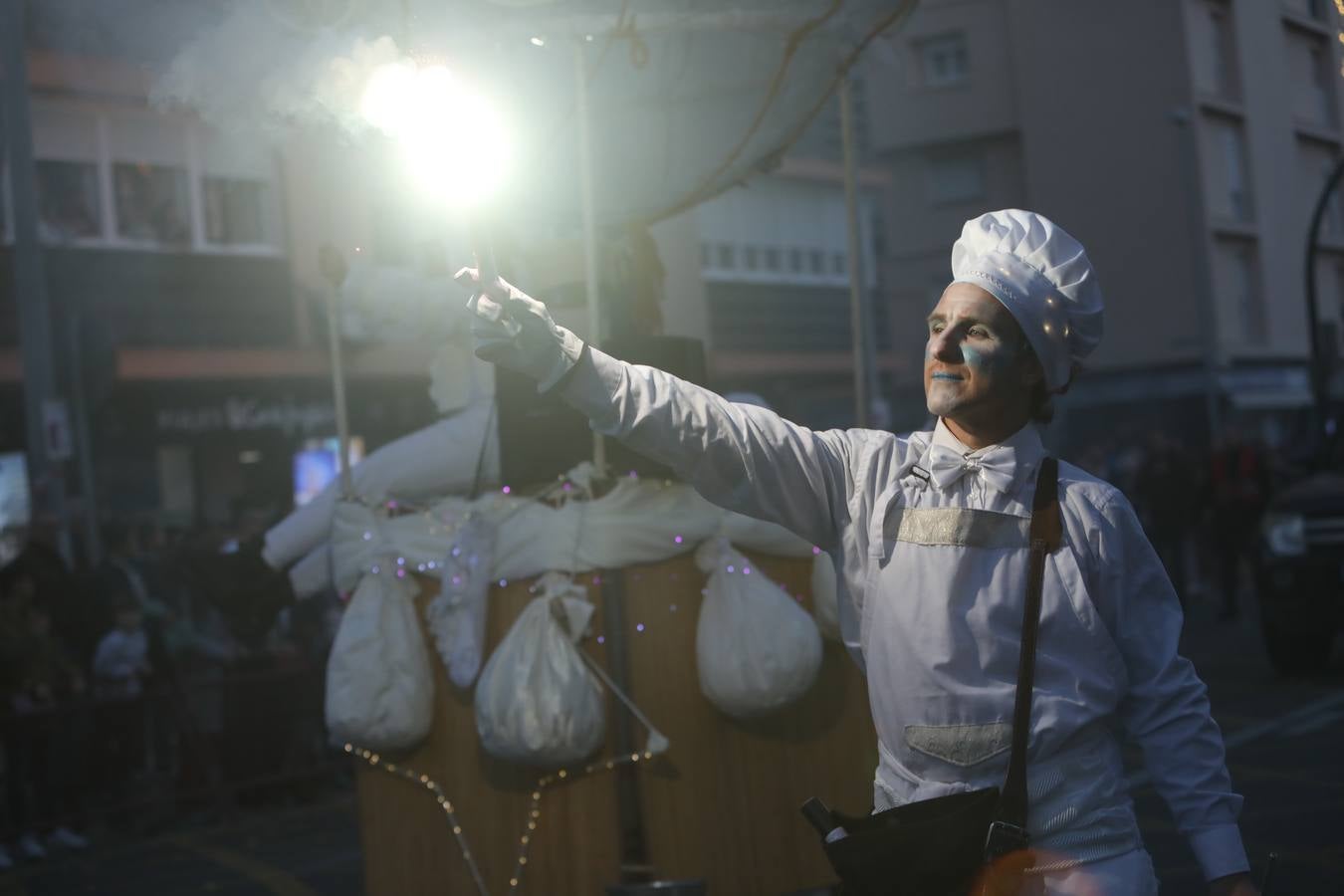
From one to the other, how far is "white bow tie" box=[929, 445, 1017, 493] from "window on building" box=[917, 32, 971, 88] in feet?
61.7

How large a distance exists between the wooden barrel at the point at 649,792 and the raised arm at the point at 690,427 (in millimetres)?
1855

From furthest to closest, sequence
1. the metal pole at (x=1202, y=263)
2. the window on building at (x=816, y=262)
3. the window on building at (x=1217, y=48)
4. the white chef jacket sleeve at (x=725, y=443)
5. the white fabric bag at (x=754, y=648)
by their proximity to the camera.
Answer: the window on building at (x=816, y=262)
the metal pole at (x=1202, y=263)
the window on building at (x=1217, y=48)
the white fabric bag at (x=754, y=648)
the white chef jacket sleeve at (x=725, y=443)

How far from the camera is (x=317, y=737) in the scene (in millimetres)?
11234

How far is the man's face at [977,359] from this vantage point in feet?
9.76

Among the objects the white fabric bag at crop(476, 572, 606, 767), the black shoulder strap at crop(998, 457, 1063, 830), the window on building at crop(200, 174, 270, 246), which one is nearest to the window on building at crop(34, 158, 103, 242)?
the window on building at crop(200, 174, 270, 246)

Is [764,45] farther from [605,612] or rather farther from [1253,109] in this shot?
[1253,109]

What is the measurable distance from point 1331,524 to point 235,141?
30.0 feet

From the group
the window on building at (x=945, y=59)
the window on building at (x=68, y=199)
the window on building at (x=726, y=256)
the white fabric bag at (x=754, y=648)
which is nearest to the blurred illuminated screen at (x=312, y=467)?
the window on building at (x=68, y=199)

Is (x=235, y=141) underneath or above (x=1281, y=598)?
above

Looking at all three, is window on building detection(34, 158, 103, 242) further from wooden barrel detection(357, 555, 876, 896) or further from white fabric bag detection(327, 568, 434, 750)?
wooden barrel detection(357, 555, 876, 896)

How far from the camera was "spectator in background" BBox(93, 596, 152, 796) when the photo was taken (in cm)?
1003

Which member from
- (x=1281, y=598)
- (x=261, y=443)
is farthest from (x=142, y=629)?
(x=261, y=443)

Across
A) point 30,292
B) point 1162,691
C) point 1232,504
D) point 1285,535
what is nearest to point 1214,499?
point 1232,504

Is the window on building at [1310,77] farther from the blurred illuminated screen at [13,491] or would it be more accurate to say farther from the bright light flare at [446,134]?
the blurred illuminated screen at [13,491]
